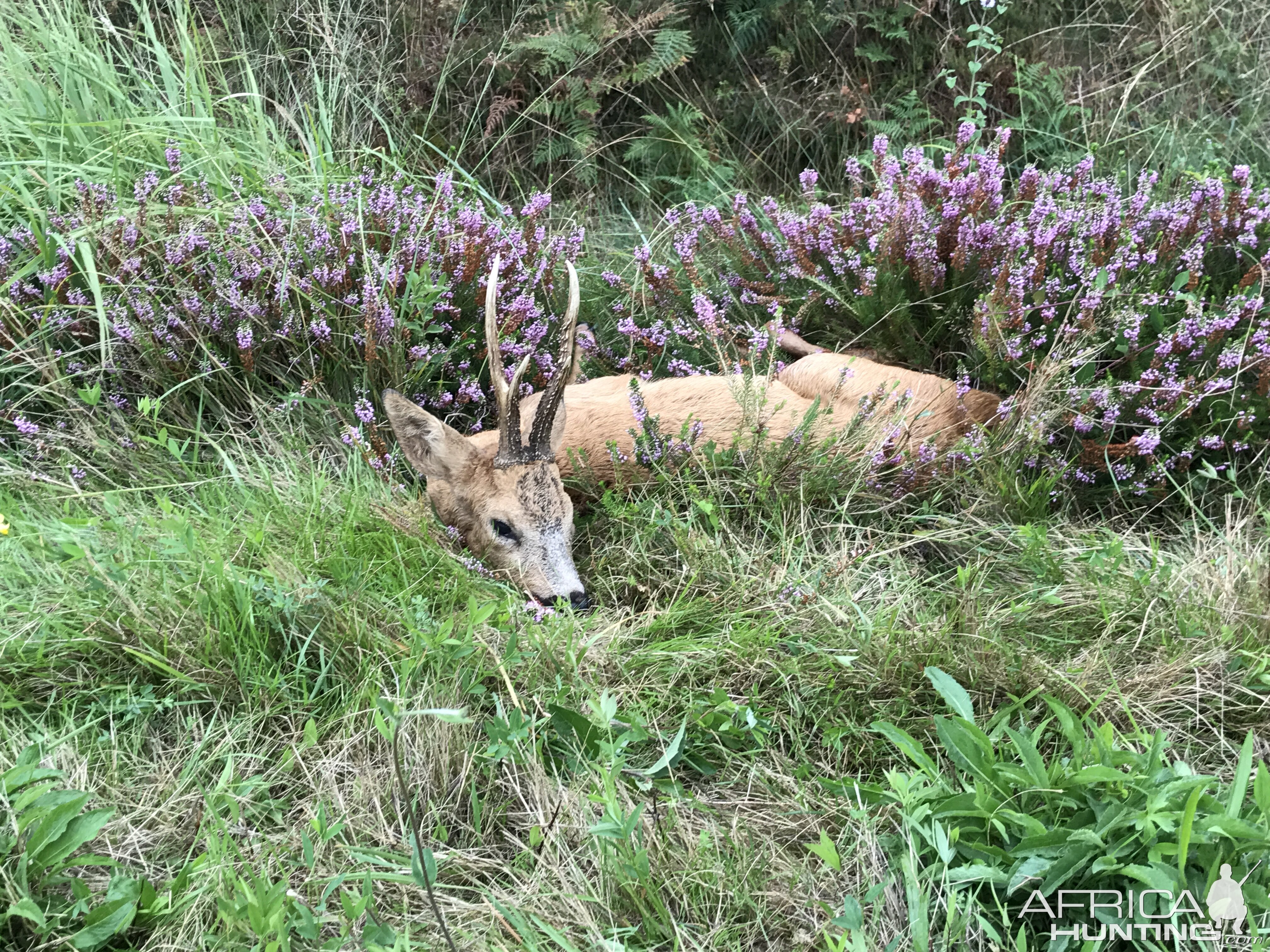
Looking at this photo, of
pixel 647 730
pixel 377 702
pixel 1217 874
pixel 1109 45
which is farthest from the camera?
pixel 1109 45

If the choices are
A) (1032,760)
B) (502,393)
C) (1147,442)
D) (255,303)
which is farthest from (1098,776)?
(255,303)

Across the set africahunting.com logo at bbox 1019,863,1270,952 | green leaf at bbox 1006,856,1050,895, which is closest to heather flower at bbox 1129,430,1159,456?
africahunting.com logo at bbox 1019,863,1270,952

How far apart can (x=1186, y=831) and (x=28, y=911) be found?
8.20 feet

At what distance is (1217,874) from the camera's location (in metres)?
2.27

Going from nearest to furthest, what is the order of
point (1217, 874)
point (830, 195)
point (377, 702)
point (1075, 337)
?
point (1217, 874), point (377, 702), point (1075, 337), point (830, 195)

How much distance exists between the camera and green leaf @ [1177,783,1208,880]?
7.33 ft

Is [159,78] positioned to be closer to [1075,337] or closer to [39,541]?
[39,541]

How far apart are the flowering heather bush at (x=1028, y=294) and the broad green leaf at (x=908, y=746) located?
5.15 ft

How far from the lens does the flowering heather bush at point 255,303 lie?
4273mm

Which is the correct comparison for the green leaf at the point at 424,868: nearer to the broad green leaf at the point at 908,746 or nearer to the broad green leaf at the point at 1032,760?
the broad green leaf at the point at 908,746

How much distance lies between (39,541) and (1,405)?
1096 millimetres

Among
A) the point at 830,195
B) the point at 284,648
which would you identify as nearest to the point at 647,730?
the point at 284,648

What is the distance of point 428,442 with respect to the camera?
4.05 metres

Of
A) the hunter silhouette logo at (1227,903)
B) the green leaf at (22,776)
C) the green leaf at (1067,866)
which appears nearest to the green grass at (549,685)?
the green leaf at (22,776)
